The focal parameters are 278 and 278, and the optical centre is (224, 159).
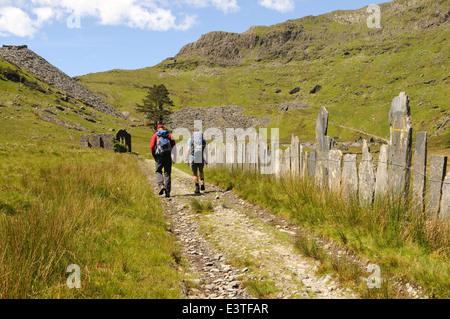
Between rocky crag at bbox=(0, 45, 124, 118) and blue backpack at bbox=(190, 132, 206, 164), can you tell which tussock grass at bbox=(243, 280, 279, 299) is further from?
rocky crag at bbox=(0, 45, 124, 118)

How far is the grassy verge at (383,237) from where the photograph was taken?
2943 mm

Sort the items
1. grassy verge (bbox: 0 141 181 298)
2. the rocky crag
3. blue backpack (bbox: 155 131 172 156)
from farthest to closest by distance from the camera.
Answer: the rocky crag → blue backpack (bbox: 155 131 172 156) → grassy verge (bbox: 0 141 181 298)

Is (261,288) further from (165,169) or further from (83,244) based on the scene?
(165,169)

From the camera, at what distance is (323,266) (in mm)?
3512

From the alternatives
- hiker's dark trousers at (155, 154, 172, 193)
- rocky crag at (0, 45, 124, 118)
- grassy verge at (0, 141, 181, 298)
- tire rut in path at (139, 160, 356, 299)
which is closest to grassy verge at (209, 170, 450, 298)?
tire rut in path at (139, 160, 356, 299)

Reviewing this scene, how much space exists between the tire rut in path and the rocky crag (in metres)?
84.6

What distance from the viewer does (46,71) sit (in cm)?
8681

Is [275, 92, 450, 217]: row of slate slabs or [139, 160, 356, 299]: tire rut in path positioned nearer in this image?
[139, 160, 356, 299]: tire rut in path

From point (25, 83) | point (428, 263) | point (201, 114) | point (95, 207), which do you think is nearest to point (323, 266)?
point (428, 263)

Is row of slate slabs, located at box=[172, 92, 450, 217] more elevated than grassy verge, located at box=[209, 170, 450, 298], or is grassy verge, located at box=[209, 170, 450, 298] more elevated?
row of slate slabs, located at box=[172, 92, 450, 217]

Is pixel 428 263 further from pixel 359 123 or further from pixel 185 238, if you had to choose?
pixel 359 123

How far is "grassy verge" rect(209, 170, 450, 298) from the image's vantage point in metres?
2.94

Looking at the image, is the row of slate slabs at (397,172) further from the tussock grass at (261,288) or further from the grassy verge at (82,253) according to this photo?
the grassy verge at (82,253)

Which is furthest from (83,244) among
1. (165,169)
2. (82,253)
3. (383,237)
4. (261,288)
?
(165,169)
